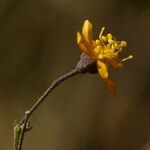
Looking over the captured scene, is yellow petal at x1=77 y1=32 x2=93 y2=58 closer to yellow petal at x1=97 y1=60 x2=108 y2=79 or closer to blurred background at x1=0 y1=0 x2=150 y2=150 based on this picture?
yellow petal at x1=97 y1=60 x2=108 y2=79

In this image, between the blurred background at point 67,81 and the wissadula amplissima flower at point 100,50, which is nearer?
the wissadula amplissima flower at point 100,50

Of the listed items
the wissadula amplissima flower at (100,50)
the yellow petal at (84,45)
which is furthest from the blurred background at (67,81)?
→ the yellow petal at (84,45)

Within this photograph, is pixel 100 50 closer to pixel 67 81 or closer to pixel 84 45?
pixel 84 45

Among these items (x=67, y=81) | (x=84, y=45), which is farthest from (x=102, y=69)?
(x=67, y=81)

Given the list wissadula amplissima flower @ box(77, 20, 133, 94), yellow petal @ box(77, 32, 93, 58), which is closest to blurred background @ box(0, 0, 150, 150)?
wissadula amplissima flower @ box(77, 20, 133, 94)

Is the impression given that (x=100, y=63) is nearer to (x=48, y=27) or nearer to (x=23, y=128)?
(x=23, y=128)

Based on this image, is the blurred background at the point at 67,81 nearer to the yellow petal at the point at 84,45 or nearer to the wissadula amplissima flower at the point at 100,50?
the wissadula amplissima flower at the point at 100,50
